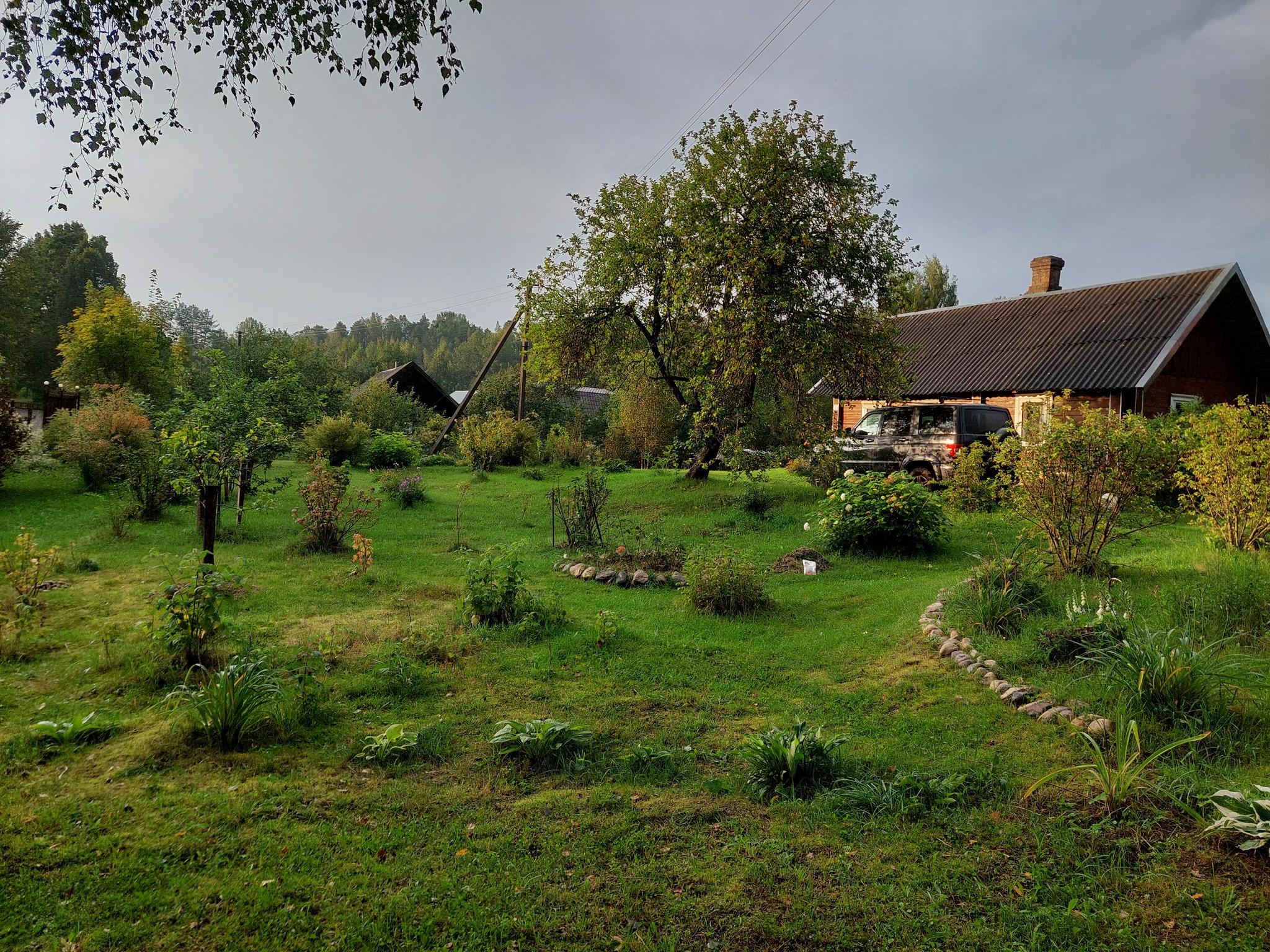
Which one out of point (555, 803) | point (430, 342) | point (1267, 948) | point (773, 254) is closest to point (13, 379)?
point (773, 254)

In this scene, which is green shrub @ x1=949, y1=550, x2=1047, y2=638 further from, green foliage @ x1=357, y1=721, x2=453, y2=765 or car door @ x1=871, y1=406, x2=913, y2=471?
car door @ x1=871, y1=406, x2=913, y2=471

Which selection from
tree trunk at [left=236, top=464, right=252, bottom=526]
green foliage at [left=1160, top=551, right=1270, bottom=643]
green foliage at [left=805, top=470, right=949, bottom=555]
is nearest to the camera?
green foliage at [left=1160, top=551, right=1270, bottom=643]

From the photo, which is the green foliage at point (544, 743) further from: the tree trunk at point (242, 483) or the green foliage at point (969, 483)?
the tree trunk at point (242, 483)

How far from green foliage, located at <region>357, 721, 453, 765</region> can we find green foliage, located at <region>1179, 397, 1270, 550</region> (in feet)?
23.0

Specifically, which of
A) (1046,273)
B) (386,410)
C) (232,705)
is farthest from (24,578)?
(1046,273)

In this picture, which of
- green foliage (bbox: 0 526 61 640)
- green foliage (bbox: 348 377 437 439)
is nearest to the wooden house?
green foliage (bbox: 0 526 61 640)

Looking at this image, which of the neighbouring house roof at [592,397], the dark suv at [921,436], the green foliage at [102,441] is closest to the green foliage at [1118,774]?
the dark suv at [921,436]

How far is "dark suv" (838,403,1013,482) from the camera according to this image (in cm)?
1293

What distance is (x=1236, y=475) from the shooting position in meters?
6.35

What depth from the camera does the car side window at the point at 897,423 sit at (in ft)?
44.9

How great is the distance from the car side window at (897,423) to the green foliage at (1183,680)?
981 cm

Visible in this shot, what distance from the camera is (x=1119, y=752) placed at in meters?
3.37

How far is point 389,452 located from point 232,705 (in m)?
17.7

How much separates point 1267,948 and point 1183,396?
19974mm
